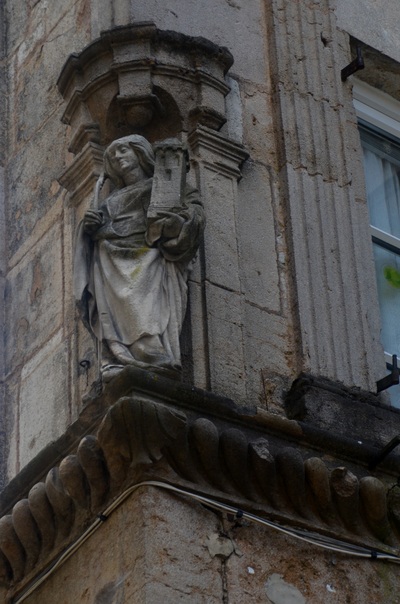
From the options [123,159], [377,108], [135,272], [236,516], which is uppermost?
[377,108]

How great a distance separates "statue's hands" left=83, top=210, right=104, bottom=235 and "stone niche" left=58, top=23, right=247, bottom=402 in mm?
650

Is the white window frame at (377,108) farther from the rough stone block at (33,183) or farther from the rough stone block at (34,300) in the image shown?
the rough stone block at (34,300)

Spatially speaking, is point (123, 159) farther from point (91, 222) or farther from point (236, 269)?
point (236, 269)

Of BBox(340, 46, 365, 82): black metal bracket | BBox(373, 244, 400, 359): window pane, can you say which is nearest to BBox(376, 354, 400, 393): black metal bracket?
BBox(373, 244, 400, 359): window pane

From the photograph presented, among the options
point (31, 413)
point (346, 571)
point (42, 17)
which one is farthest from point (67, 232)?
point (346, 571)

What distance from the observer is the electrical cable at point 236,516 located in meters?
9.34

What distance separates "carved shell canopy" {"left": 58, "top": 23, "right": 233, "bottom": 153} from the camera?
35.5ft

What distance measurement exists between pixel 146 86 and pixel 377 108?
1984mm

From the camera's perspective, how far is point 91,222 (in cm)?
1017

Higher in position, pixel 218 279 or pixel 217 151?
pixel 217 151

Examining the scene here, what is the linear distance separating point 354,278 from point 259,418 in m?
1.44

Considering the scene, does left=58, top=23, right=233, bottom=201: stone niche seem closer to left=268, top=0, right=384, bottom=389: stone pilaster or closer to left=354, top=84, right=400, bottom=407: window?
left=268, top=0, right=384, bottom=389: stone pilaster

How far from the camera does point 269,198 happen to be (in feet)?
35.9

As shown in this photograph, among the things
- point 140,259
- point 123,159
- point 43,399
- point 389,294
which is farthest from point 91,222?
point 389,294
